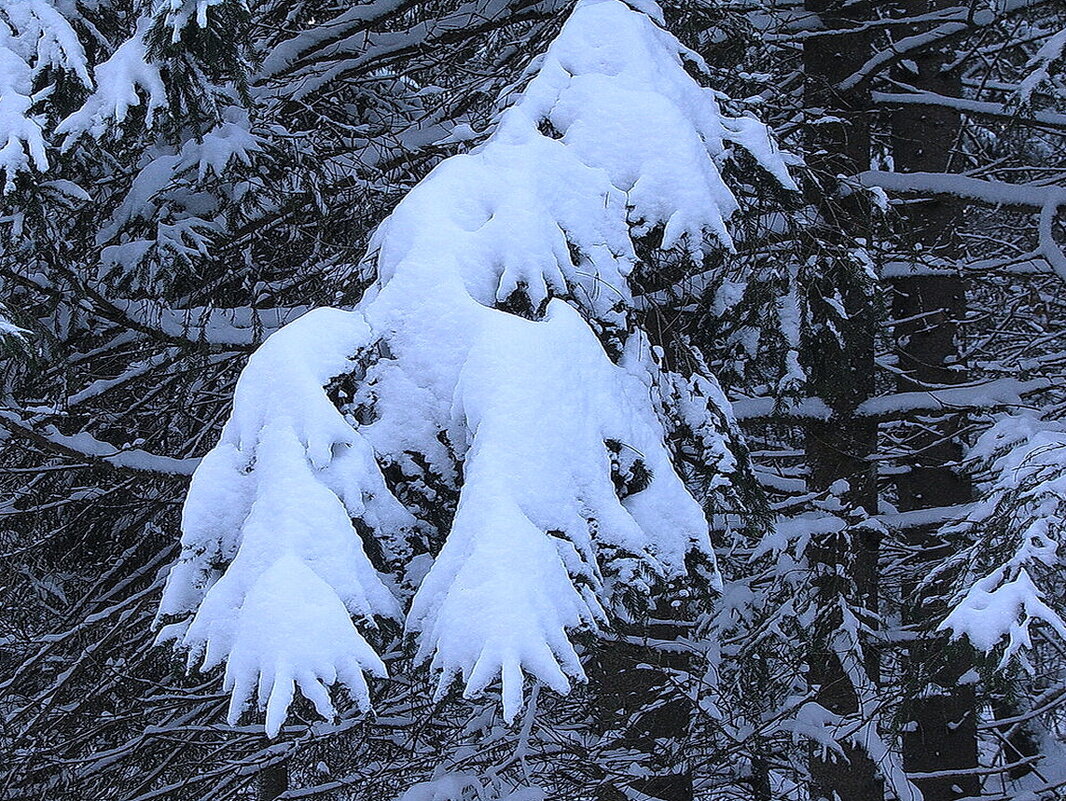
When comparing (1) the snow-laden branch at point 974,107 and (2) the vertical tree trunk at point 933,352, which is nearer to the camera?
(1) the snow-laden branch at point 974,107

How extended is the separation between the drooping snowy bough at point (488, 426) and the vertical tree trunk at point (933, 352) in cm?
310

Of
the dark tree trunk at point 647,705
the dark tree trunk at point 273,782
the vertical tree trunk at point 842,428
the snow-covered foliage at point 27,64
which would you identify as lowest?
the dark tree trunk at point 273,782

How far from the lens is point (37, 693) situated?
6.30 metres

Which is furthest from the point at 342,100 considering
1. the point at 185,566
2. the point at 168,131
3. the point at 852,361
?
the point at 185,566

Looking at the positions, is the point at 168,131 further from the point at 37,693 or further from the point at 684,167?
the point at 37,693

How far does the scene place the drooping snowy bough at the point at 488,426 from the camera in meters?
2.43

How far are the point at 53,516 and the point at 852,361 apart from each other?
16.6 ft

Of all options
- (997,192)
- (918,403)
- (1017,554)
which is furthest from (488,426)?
(997,192)

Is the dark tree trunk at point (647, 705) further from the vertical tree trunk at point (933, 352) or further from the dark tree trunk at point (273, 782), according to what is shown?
the dark tree trunk at point (273, 782)

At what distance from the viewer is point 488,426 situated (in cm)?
268

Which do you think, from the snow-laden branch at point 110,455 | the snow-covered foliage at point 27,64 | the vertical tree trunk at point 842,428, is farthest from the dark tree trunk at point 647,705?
the snow-covered foliage at point 27,64

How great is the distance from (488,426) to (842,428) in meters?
3.52

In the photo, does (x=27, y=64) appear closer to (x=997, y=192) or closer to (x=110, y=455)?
(x=110, y=455)

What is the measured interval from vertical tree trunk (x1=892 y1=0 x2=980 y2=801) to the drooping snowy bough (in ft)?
10.2
